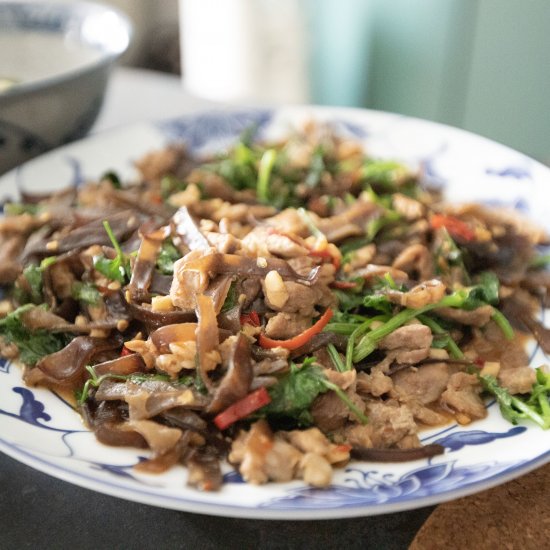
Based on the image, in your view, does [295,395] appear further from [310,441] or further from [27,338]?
[27,338]

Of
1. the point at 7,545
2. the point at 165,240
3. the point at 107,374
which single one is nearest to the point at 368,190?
the point at 165,240

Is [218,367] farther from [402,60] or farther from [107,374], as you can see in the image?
[402,60]

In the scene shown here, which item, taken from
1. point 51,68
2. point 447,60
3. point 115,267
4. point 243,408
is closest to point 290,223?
point 115,267

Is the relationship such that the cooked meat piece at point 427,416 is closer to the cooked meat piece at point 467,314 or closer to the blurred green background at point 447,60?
the cooked meat piece at point 467,314

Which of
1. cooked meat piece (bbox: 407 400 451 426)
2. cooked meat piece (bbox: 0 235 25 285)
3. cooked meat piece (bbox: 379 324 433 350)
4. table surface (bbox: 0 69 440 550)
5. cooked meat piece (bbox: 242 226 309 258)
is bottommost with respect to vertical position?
table surface (bbox: 0 69 440 550)

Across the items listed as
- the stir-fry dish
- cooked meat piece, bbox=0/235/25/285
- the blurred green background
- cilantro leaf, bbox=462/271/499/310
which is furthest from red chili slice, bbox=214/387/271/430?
the blurred green background

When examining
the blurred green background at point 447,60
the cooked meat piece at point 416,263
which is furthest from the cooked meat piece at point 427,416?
the blurred green background at point 447,60

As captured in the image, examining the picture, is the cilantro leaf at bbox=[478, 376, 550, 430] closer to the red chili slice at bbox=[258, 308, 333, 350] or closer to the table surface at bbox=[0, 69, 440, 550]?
the table surface at bbox=[0, 69, 440, 550]
